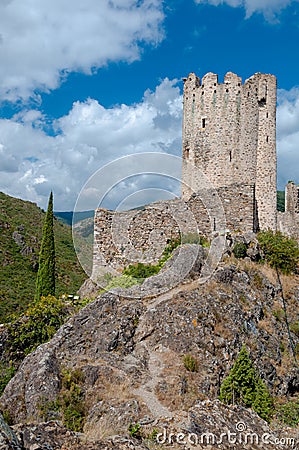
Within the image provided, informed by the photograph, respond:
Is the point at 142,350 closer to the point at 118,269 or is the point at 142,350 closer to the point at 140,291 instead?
the point at 140,291

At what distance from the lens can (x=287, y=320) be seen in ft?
51.3

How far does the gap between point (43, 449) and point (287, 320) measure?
38.9 ft

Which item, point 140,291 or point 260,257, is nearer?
point 140,291

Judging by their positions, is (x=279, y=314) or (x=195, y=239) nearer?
(x=279, y=314)

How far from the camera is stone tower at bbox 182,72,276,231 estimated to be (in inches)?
918

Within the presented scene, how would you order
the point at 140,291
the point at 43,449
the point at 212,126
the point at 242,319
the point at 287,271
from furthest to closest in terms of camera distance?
→ 1. the point at 212,126
2. the point at 287,271
3. the point at 140,291
4. the point at 242,319
5. the point at 43,449

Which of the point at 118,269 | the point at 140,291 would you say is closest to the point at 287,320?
the point at 140,291

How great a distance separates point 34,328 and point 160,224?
6525 millimetres

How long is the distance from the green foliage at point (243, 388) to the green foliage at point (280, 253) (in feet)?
25.4

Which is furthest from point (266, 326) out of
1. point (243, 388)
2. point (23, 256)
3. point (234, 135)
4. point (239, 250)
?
point (23, 256)

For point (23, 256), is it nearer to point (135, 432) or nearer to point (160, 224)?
point (160, 224)

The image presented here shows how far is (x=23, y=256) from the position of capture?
43750 millimetres

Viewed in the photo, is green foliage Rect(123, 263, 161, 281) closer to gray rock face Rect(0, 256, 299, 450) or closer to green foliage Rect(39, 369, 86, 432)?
gray rock face Rect(0, 256, 299, 450)

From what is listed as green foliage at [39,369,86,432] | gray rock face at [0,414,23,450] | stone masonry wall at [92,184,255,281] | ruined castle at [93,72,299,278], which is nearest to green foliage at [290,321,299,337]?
stone masonry wall at [92,184,255,281]
